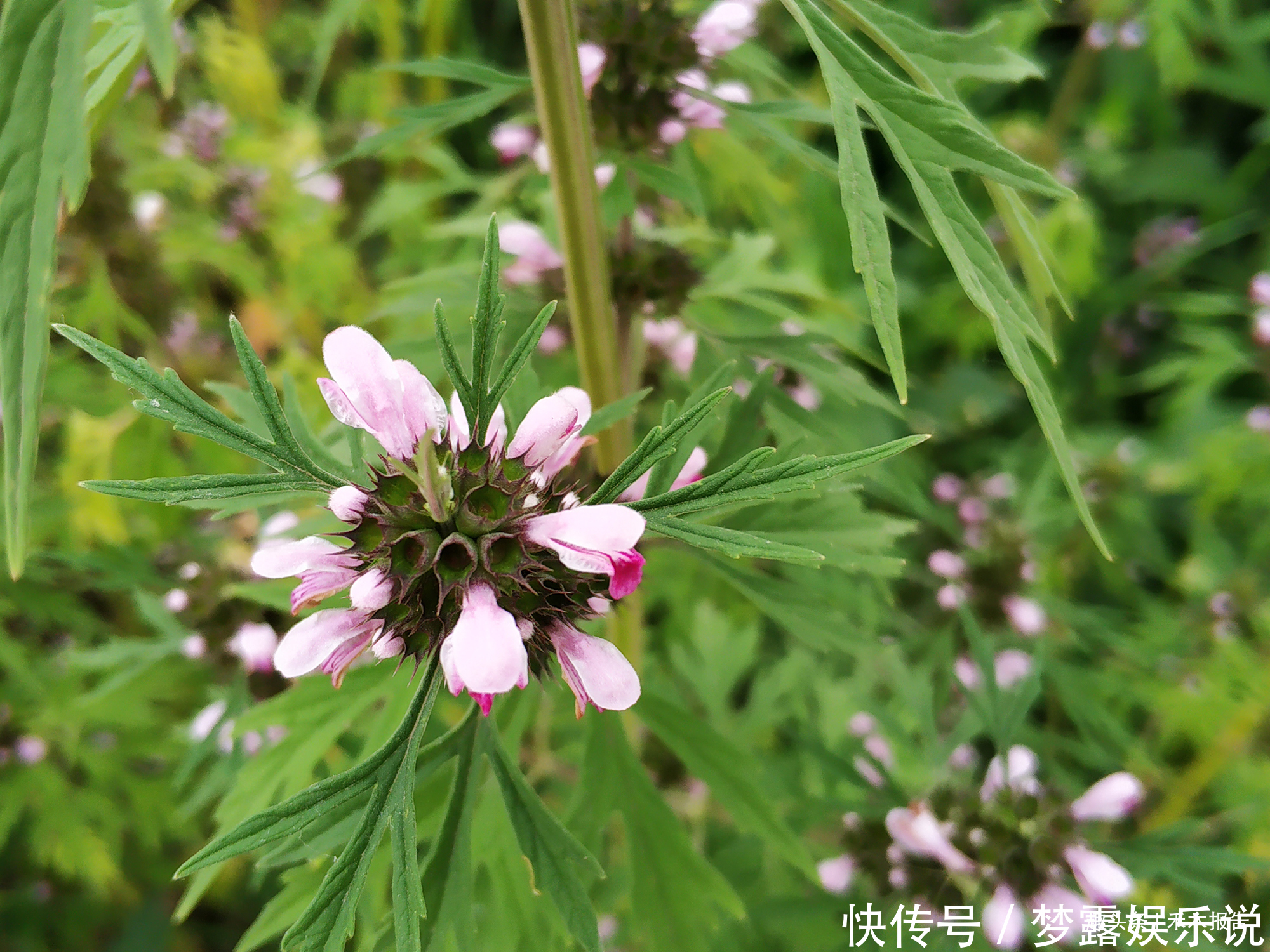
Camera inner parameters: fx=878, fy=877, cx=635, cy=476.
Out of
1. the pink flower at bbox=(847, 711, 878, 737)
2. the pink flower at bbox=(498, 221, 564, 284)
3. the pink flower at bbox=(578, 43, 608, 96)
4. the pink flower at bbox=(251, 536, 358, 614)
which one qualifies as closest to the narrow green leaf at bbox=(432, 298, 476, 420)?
the pink flower at bbox=(251, 536, 358, 614)

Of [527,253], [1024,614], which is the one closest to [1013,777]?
[1024,614]

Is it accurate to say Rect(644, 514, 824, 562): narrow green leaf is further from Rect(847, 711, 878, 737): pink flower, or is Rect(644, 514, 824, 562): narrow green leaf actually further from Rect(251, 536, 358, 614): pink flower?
Rect(847, 711, 878, 737): pink flower

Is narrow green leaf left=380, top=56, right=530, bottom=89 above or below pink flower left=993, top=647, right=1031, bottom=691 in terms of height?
above

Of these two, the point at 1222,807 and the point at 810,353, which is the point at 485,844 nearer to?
the point at 810,353

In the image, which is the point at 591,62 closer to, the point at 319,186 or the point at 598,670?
the point at 598,670

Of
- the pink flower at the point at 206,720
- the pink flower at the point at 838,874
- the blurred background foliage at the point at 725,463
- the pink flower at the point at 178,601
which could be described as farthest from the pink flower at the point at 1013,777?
the pink flower at the point at 178,601
